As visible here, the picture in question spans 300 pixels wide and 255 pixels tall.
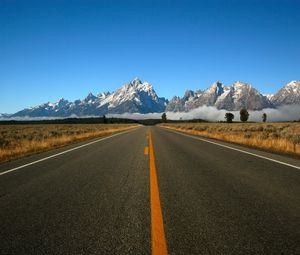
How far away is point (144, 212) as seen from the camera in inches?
196

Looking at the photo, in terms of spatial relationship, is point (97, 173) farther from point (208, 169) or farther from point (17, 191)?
point (208, 169)

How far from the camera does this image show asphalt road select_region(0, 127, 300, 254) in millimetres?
3723

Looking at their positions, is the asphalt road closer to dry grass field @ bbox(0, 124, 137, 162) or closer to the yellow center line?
the yellow center line

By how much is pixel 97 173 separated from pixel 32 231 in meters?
4.47

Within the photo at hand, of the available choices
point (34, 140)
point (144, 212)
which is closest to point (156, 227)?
point (144, 212)

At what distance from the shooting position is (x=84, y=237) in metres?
3.95

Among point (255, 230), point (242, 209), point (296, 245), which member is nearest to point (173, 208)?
point (242, 209)

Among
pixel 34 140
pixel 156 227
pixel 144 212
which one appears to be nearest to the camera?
pixel 156 227

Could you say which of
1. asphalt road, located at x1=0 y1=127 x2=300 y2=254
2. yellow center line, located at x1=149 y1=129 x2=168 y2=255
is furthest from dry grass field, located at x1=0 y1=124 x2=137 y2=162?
yellow center line, located at x1=149 y1=129 x2=168 y2=255

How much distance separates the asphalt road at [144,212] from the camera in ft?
12.2

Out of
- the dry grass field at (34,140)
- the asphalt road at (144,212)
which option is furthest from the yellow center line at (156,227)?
the dry grass field at (34,140)

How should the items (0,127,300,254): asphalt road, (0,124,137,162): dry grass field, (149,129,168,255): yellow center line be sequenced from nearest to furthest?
(149,129,168,255): yellow center line, (0,127,300,254): asphalt road, (0,124,137,162): dry grass field

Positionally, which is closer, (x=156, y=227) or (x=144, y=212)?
(x=156, y=227)

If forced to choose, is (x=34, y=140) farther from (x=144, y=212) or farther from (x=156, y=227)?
(x=156, y=227)
